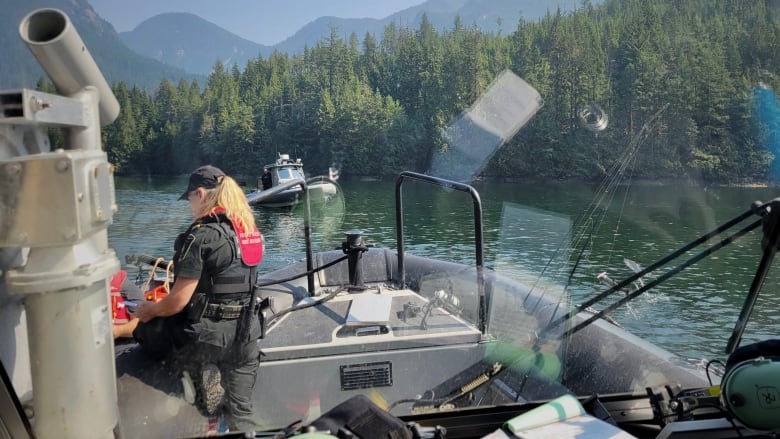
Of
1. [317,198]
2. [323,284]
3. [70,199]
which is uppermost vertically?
[70,199]

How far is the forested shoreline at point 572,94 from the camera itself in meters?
1.71

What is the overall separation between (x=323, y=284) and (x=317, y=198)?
120 centimetres

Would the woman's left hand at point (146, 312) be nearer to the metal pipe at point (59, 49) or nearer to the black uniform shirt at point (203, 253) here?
the black uniform shirt at point (203, 253)

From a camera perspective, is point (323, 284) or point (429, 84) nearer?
point (429, 84)

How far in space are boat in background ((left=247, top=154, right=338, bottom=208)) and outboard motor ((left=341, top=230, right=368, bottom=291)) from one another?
2.25 ft

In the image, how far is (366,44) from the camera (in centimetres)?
198

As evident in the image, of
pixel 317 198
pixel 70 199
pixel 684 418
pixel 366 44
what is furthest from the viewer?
pixel 317 198

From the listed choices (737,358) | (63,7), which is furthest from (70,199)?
(737,358)

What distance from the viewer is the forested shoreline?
1705 mm

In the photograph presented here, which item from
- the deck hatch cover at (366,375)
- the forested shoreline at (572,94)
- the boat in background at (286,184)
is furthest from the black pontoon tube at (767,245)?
the boat in background at (286,184)

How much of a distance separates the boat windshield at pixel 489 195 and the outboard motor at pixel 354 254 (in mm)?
581

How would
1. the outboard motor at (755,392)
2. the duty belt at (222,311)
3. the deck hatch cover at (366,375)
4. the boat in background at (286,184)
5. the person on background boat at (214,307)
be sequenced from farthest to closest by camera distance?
the deck hatch cover at (366,375), the duty belt at (222,311), the boat in background at (286,184), the person on background boat at (214,307), the outboard motor at (755,392)

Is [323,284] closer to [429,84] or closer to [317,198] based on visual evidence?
[317,198]

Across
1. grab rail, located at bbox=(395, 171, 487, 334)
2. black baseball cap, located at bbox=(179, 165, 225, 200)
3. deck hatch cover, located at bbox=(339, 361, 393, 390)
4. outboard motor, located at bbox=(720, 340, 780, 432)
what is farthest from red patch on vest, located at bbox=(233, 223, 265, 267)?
outboard motor, located at bbox=(720, 340, 780, 432)
